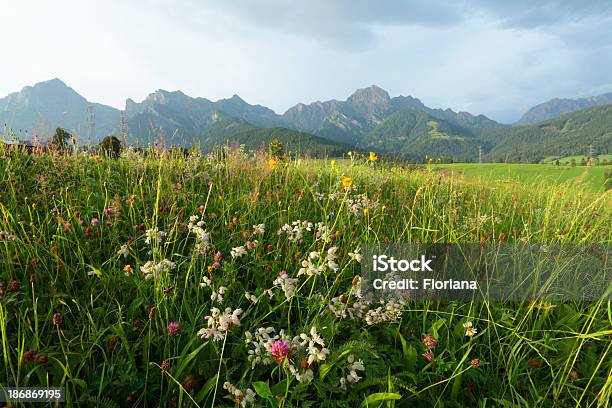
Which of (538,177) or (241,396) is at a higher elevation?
(538,177)

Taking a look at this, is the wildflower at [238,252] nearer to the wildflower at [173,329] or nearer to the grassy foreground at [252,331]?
the grassy foreground at [252,331]

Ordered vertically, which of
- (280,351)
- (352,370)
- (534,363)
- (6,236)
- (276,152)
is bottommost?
(534,363)

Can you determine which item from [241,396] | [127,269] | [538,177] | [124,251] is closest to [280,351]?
[241,396]

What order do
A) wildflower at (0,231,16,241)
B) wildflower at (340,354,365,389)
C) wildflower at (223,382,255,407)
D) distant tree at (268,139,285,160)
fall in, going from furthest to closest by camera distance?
distant tree at (268,139,285,160) < wildflower at (0,231,16,241) < wildflower at (340,354,365,389) < wildflower at (223,382,255,407)

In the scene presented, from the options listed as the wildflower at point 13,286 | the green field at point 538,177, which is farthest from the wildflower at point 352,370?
the green field at point 538,177

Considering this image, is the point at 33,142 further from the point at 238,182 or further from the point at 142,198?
the point at 238,182

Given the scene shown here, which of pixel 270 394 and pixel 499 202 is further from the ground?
pixel 499 202

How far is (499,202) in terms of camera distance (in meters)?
5.40

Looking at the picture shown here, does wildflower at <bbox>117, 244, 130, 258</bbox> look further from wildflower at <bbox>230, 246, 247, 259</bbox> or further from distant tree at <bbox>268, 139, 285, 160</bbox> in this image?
distant tree at <bbox>268, 139, 285, 160</bbox>

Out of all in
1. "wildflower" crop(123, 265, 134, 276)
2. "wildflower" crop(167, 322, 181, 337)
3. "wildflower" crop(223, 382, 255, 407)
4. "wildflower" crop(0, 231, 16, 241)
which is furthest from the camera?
"wildflower" crop(0, 231, 16, 241)

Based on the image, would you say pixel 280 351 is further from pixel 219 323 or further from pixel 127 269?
pixel 127 269

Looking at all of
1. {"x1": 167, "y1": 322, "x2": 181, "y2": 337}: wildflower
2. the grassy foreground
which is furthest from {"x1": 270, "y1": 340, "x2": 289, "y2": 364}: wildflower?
{"x1": 167, "y1": 322, "x2": 181, "y2": 337}: wildflower

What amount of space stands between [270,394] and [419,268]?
1.88 metres

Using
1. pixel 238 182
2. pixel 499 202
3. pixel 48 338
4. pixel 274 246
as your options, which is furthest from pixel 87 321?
pixel 499 202
